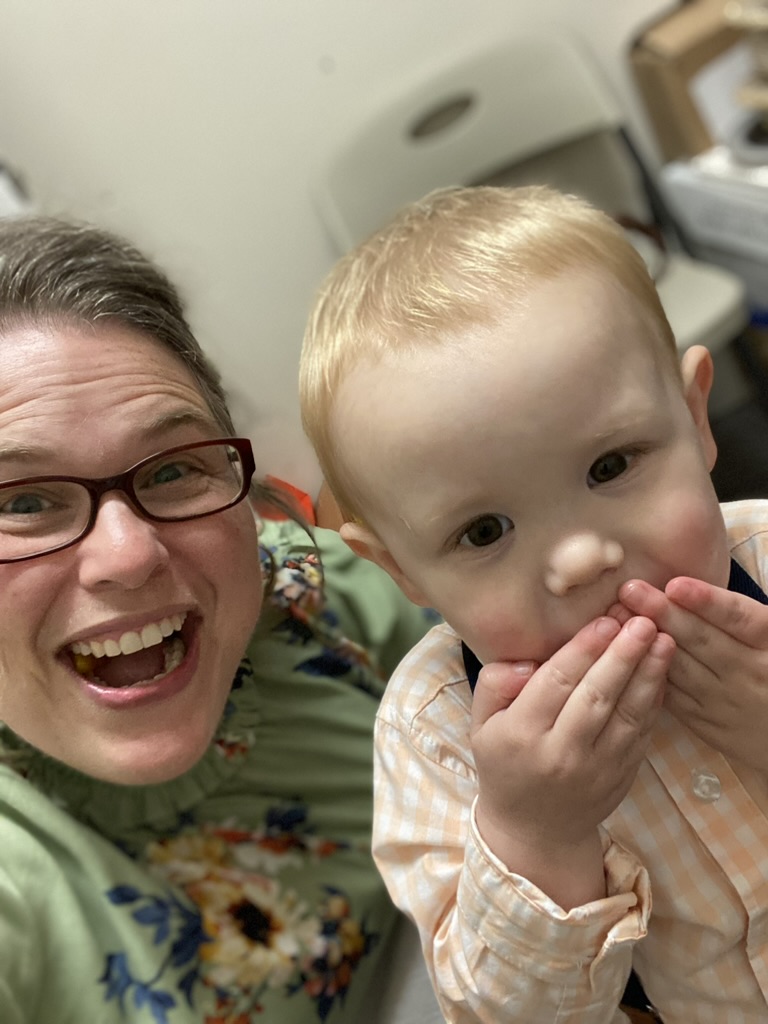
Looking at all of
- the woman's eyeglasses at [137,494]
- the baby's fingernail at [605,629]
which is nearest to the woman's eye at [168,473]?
the woman's eyeglasses at [137,494]

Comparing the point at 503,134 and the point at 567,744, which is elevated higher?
the point at 567,744

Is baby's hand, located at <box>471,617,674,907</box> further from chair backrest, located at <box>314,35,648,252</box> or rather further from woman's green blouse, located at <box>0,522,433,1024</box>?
chair backrest, located at <box>314,35,648,252</box>

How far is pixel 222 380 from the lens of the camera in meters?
0.81

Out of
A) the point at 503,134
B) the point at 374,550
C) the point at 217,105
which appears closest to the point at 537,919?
the point at 374,550

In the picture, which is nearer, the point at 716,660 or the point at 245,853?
the point at 716,660

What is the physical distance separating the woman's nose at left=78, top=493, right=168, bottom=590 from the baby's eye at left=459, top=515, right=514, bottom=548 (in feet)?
0.76

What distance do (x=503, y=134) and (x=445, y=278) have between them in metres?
1.49

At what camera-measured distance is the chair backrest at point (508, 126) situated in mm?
1896

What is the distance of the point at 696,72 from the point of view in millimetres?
2064

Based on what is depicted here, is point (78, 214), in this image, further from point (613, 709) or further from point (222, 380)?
point (613, 709)

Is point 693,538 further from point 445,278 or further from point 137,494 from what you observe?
point 137,494

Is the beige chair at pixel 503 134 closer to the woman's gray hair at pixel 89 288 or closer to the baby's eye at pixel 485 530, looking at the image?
the woman's gray hair at pixel 89 288

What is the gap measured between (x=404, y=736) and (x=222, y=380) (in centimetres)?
34

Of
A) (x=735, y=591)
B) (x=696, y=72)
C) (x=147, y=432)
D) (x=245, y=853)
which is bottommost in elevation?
(x=696, y=72)
